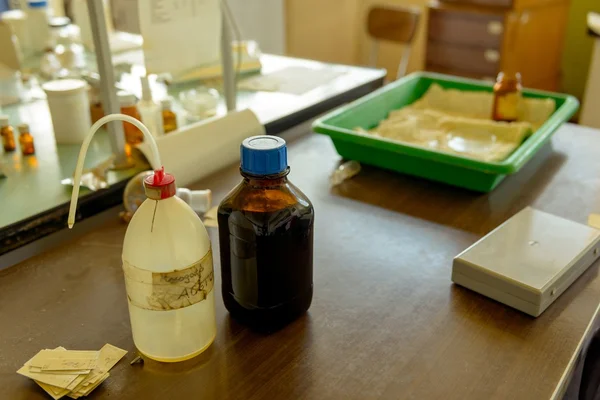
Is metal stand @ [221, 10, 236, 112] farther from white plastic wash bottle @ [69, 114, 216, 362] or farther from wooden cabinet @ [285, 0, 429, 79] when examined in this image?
wooden cabinet @ [285, 0, 429, 79]

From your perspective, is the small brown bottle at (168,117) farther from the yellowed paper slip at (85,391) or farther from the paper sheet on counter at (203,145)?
the yellowed paper slip at (85,391)

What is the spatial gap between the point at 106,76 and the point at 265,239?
496mm

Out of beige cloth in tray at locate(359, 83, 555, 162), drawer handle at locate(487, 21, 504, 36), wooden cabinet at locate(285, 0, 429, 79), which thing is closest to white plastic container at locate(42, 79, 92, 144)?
beige cloth in tray at locate(359, 83, 555, 162)

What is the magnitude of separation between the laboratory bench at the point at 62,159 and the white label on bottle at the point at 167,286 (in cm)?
34

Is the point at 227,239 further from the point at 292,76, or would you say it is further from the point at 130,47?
the point at 130,47

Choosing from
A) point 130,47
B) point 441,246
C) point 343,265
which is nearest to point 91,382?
point 343,265

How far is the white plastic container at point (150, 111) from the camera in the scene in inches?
45.6

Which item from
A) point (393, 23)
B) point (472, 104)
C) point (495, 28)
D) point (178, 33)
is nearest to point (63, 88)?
point (178, 33)

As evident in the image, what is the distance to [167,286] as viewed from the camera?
0.62 m

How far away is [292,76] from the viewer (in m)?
1.60

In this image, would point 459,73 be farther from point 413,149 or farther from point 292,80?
point 413,149

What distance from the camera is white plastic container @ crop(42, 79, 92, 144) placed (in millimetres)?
1156

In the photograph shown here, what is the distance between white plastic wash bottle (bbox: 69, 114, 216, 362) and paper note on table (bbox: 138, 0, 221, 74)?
53cm

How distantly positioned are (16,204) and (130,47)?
884 mm
